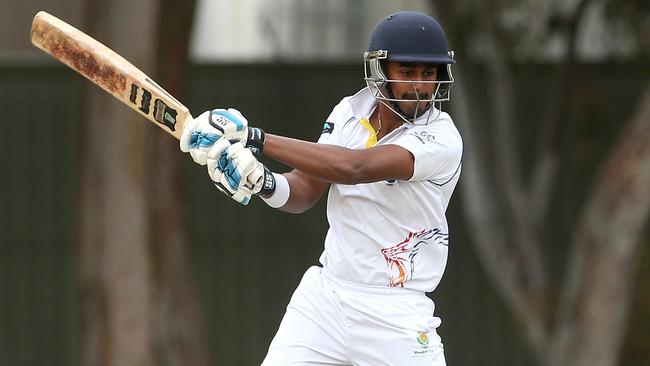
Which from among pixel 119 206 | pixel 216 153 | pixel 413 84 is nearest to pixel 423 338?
pixel 413 84

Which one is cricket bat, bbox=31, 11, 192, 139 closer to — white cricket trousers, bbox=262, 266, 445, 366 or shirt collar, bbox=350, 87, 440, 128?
shirt collar, bbox=350, 87, 440, 128

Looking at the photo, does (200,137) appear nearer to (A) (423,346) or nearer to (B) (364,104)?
(B) (364,104)

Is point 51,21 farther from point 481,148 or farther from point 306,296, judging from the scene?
point 481,148

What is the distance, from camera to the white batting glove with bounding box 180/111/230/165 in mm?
4375

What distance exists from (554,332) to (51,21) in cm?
528

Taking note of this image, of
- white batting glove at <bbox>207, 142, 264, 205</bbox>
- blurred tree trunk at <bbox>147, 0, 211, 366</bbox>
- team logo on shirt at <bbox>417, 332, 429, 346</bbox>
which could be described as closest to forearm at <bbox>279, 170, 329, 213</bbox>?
white batting glove at <bbox>207, 142, 264, 205</bbox>

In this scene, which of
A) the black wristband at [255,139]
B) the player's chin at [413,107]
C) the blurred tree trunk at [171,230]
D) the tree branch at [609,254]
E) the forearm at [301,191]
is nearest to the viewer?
the black wristband at [255,139]

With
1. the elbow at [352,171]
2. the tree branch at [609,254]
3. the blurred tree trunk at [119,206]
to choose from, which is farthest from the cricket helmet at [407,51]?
the blurred tree trunk at [119,206]

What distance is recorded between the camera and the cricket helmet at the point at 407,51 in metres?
4.72

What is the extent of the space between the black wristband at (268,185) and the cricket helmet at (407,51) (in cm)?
47

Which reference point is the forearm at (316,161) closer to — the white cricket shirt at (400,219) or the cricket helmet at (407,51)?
the white cricket shirt at (400,219)

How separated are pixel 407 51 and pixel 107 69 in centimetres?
104

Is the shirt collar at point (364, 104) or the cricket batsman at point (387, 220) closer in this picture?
the cricket batsman at point (387, 220)

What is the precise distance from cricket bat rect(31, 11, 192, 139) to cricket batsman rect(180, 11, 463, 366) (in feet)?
1.37
